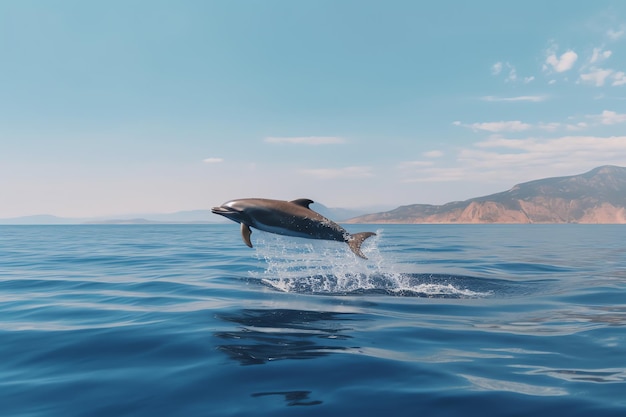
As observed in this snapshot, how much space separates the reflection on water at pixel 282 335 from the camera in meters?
7.43

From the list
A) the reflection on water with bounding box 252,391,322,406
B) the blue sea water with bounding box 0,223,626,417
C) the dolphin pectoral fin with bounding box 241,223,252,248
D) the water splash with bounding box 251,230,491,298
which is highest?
the dolphin pectoral fin with bounding box 241,223,252,248

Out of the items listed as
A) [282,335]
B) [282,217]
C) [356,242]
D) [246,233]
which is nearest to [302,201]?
[282,217]

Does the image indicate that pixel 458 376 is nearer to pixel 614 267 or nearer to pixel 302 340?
pixel 302 340

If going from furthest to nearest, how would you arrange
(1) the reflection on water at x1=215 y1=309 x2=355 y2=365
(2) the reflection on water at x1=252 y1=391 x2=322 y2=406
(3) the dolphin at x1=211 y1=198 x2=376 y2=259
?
1. (3) the dolphin at x1=211 y1=198 x2=376 y2=259
2. (1) the reflection on water at x1=215 y1=309 x2=355 y2=365
3. (2) the reflection on water at x1=252 y1=391 x2=322 y2=406

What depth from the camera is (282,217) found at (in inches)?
496

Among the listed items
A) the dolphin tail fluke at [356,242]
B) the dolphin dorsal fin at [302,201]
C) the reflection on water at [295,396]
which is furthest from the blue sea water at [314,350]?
the dolphin dorsal fin at [302,201]

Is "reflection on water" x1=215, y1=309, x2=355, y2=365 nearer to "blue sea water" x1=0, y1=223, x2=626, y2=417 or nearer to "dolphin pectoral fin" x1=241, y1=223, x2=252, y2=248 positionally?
"blue sea water" x1=0, y1=223, x2=626, y2=417

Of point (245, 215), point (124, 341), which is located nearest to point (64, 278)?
point (245, 215)

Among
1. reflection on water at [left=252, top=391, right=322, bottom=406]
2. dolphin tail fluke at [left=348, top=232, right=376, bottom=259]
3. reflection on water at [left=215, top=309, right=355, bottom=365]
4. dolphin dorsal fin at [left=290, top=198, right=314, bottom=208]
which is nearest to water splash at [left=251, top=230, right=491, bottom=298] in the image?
dolphin dorsal fin at [left=290, top=198, right=314, bottom=208]

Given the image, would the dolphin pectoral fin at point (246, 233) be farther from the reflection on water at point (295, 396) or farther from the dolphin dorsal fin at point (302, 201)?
the reflection on water at point (295, 396)

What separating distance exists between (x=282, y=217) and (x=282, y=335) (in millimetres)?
4481

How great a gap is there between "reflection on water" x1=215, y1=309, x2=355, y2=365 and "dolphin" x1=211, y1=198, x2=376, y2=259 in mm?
2455

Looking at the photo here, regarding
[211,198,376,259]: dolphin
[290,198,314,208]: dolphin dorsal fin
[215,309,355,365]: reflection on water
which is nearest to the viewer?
[215,309,355,365]: reflection on water

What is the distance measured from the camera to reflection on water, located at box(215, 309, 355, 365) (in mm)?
7430
